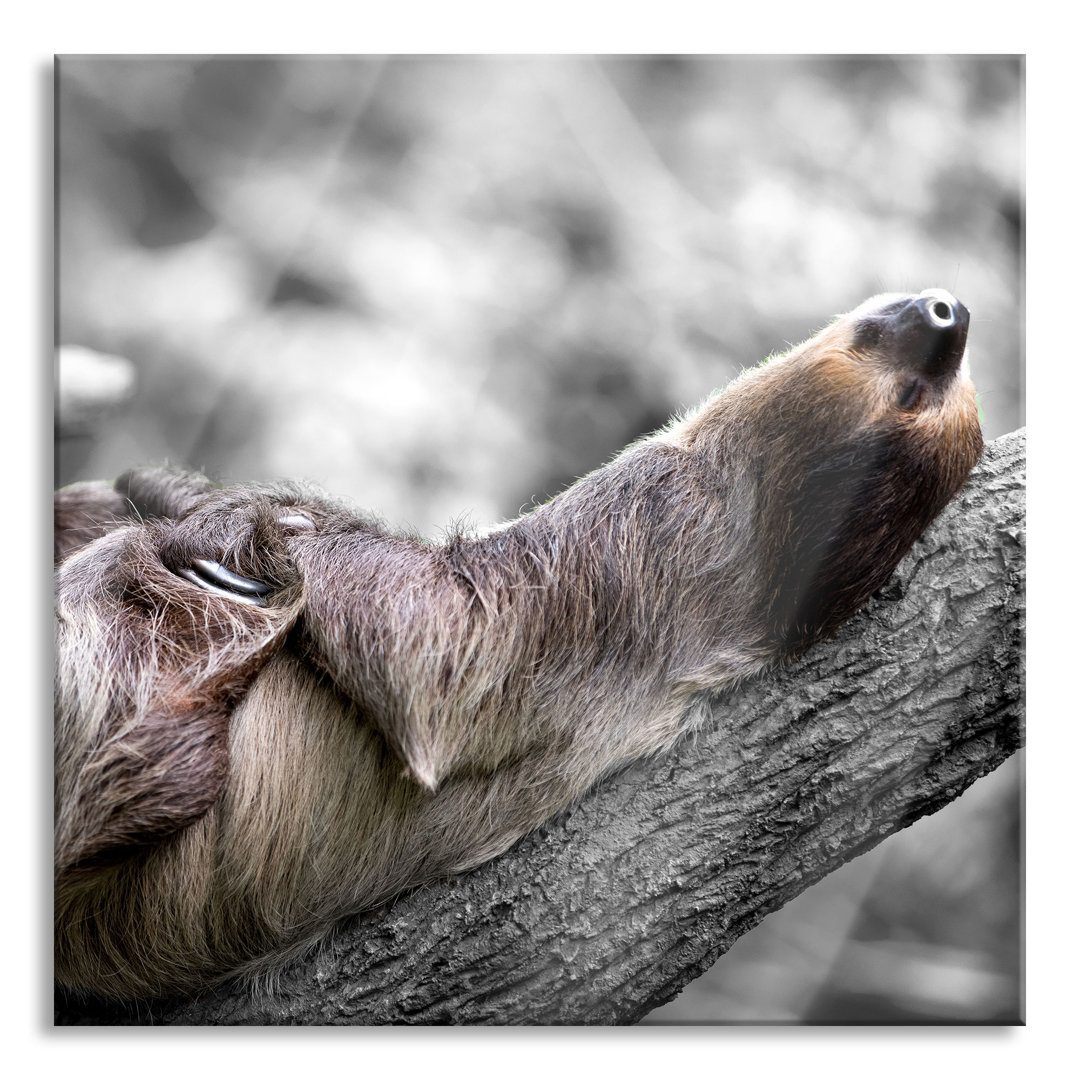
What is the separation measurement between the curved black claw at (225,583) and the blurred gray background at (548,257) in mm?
403

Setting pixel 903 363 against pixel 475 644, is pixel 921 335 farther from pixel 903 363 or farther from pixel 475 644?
pixel 475 644

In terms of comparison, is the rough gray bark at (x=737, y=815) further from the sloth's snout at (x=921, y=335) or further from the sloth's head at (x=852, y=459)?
the sloth's snout at (x=921, y=335)

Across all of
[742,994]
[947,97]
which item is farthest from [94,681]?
[947,97]

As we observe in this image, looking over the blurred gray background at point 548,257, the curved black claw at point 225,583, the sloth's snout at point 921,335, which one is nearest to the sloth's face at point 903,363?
the sloth's snout at point 921,335

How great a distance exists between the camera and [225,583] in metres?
2.15

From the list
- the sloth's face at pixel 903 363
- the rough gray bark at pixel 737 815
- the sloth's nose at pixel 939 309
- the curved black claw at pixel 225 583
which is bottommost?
the rough gray bark at pixel 737 815

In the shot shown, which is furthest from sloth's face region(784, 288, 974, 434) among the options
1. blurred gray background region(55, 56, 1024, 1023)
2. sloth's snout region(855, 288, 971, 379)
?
blurred gray background region(55, 56, 1024, 1023)

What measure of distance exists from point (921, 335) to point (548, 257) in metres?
0.84

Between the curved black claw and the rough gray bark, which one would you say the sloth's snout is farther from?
the curved black claw

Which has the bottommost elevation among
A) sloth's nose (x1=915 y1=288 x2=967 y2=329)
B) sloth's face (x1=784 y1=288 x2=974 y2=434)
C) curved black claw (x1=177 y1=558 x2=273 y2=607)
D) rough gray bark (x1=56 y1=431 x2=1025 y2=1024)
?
rough gray bark (x1=56 y1=431 x2=1025 y2=1024)

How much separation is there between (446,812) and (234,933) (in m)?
0.53

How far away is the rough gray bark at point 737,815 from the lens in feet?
6.72

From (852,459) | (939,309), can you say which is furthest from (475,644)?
(939,309)

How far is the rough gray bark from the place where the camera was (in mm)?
2049
